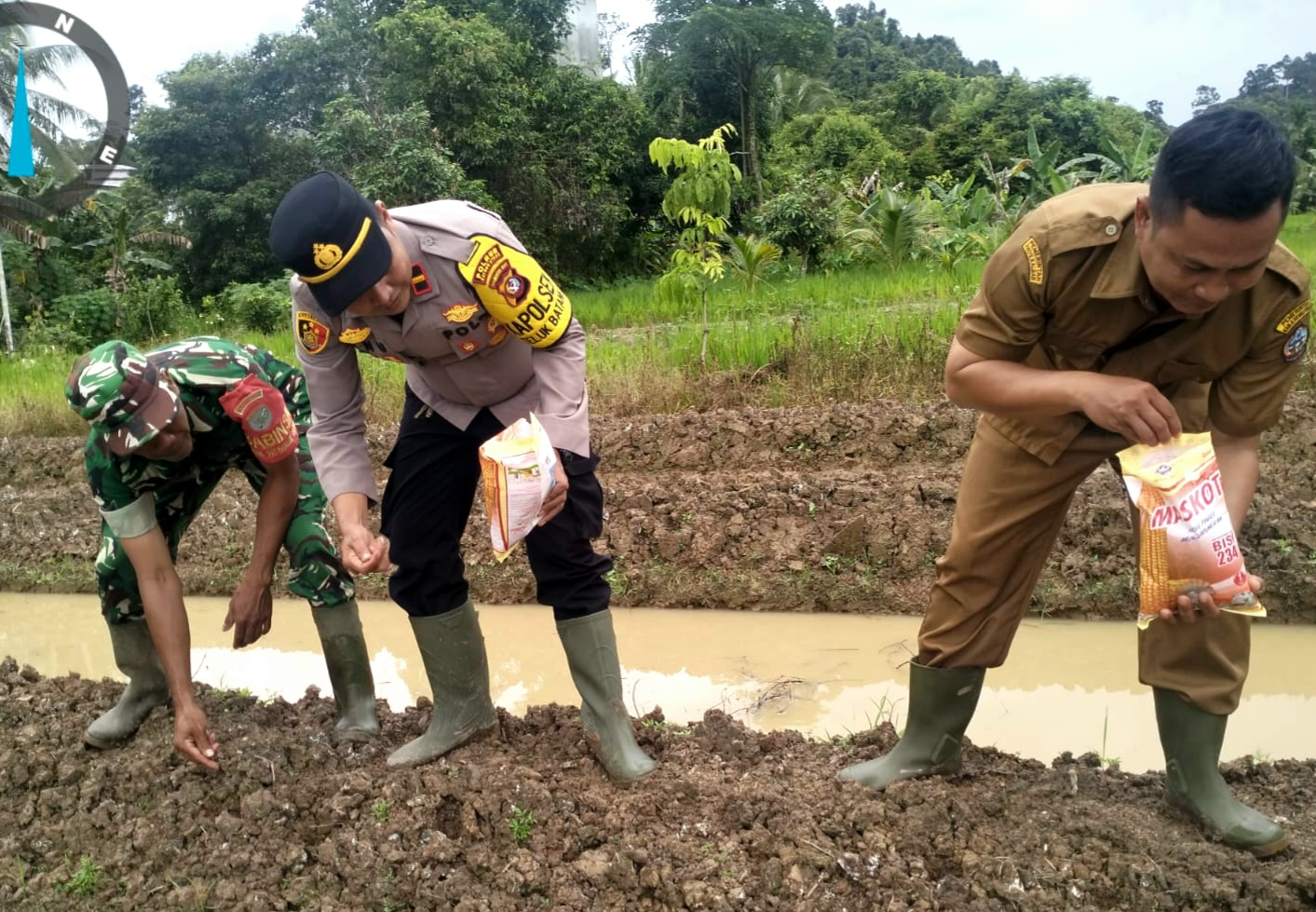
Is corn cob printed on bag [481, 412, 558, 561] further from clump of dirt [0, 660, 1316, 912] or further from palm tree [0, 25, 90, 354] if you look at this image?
palm tree [0, 25, 90, 354]

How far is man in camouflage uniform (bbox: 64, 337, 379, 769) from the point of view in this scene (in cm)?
229

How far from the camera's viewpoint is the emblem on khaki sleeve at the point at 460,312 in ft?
7.28

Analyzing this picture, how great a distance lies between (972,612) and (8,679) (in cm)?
311

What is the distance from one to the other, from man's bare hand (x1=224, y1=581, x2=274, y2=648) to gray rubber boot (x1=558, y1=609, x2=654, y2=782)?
0.78 meters

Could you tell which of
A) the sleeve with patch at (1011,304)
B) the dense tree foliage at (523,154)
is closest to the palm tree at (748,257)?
the dense tree foliage at (523,154)

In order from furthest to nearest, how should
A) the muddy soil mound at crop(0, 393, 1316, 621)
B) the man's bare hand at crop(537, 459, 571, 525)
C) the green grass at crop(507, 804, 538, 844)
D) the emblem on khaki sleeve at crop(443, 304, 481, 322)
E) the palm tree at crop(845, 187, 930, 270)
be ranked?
the palm tree at crop(845, 187, 930, 270), the muddy soil mound at crop(0, 393, 1316, 621), the green grass at crop(507, 804, 538, 844), the emblem on khaki sleeve at crop(443, 304, 481, 322), the man's bare hand at crop(537, 459, 571, 525)

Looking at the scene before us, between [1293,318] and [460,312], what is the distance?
1.59 metres

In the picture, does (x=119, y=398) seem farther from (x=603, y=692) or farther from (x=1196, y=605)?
(x=1196, y=605)

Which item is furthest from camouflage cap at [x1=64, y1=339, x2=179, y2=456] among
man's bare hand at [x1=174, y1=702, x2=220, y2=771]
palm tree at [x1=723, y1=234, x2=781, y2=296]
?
palm tree at [x1=723, y1=234, x2=781, y2=296]

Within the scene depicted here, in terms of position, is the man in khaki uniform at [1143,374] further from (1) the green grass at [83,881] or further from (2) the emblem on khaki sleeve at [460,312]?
(1) the green grass at [83,881]

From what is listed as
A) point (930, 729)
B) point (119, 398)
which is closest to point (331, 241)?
point (119, 398)

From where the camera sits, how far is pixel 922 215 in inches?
504

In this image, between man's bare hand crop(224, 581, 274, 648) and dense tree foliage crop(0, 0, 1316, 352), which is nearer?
man's bare hand crop(224, 581, 274, 648)

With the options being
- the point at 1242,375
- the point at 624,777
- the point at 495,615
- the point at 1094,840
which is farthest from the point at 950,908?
the point at 495,615
